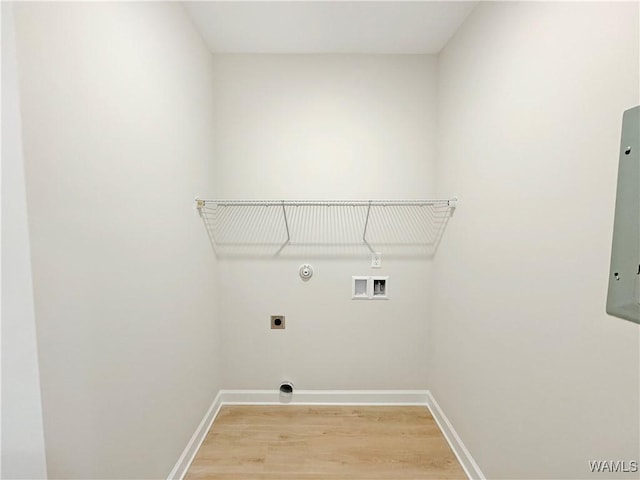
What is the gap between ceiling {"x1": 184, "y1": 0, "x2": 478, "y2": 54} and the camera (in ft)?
5.28

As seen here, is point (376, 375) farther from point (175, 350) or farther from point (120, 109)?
point (120, 109)

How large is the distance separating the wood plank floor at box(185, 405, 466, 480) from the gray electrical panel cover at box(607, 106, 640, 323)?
139 cm

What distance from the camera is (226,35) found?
187 centimetres

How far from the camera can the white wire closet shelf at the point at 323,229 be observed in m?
2.15

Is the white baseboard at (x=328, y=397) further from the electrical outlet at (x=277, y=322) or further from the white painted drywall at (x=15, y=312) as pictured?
the white painted drywall at (x=15, y=312)

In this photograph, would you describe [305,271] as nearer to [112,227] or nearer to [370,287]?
[370,287]

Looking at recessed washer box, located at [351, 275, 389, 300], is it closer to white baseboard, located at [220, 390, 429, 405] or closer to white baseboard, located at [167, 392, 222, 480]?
white baseboard, located at [220, 390, 429, 405]

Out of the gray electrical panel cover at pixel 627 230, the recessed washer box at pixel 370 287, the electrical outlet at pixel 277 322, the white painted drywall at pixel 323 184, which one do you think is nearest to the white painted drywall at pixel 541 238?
the gray electrical panel cover at pixel 627 230

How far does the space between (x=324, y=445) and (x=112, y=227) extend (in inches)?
68.0

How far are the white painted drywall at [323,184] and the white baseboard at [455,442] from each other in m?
0.18

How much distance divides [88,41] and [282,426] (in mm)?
2250

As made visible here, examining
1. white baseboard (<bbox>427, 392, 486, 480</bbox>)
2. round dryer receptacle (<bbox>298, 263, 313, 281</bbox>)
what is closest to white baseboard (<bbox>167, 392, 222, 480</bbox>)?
round dryer receptacle (<bbox>298, 263, 313, 281</bbox>)

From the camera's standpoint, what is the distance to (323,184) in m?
2.14

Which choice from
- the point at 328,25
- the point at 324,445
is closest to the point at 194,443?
the point at 324,445
